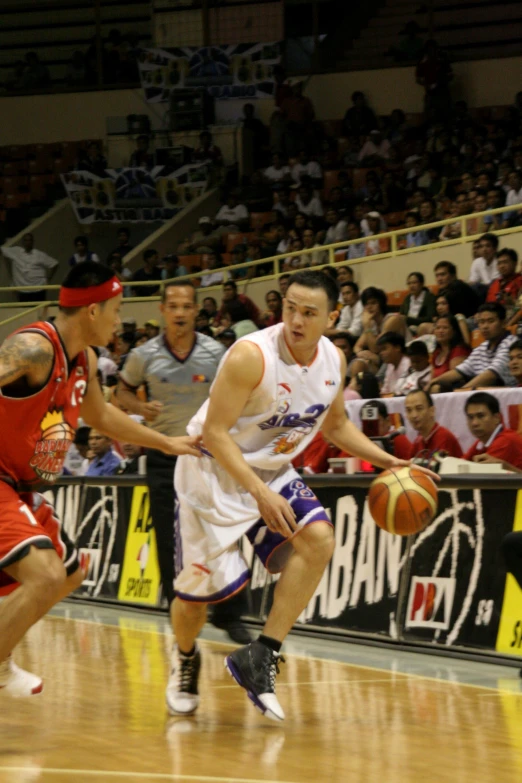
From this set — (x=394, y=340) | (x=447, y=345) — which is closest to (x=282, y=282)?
(x=394, y=340)

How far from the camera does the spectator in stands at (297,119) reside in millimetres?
24422

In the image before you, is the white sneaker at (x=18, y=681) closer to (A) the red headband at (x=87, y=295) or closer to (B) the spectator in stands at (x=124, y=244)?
(A) the red headband at (x=87, y=295)

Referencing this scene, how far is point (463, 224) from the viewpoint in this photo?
15.9 m

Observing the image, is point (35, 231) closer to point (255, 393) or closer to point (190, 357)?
point (190, 357)

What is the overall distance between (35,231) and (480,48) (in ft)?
34.6

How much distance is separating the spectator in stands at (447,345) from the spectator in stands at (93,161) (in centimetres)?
1635

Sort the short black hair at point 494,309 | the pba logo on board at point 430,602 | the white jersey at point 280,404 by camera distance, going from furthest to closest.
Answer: the short black hair at point 494,309, the pba logo on board at point 430,602, the white jersey at point 280,404

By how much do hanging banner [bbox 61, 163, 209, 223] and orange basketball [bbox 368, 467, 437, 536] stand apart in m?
21.1

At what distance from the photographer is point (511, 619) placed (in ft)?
22.0

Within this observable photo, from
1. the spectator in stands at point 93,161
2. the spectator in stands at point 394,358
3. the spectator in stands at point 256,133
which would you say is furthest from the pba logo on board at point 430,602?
the spectator in stands at point 93,161

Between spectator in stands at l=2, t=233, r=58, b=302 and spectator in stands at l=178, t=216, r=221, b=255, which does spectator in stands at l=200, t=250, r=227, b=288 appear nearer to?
spectator in stands at l=178, t=216, r=221, b=255

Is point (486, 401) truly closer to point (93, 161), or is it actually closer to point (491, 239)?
point (491, 239)

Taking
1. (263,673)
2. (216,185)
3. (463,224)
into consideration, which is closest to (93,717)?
(263,673)

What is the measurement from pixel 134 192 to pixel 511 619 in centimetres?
2117
